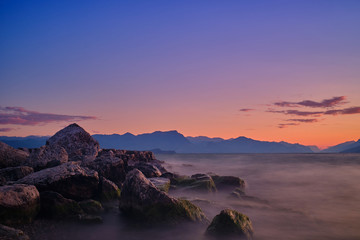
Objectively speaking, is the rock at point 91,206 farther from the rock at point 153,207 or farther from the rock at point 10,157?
the rock at point 10,157

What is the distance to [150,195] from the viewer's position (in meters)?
8.11

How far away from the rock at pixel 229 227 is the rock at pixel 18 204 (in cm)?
471

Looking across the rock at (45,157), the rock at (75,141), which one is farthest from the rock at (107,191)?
the rock at (75,141)

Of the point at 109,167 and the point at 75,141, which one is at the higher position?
the point at 75,141

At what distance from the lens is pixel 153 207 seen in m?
7.95

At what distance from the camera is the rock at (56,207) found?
7.82m

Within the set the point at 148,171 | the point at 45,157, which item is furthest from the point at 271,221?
the point at 45,157

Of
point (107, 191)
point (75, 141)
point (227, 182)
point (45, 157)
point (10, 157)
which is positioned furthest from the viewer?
point (75, 141)

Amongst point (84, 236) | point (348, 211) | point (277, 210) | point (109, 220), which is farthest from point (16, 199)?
point (348, 211)

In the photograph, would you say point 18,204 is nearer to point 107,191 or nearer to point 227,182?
point 107,191

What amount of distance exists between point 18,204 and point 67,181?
1941 mm

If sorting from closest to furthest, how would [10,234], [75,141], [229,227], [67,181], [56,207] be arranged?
[10,234] < [229,227] < [56,207] < [67,181] < [75,141]

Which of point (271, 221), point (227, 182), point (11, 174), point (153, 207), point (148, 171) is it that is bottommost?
point (271, 221)

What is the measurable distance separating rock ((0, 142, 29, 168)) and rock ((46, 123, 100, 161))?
3.18 m
